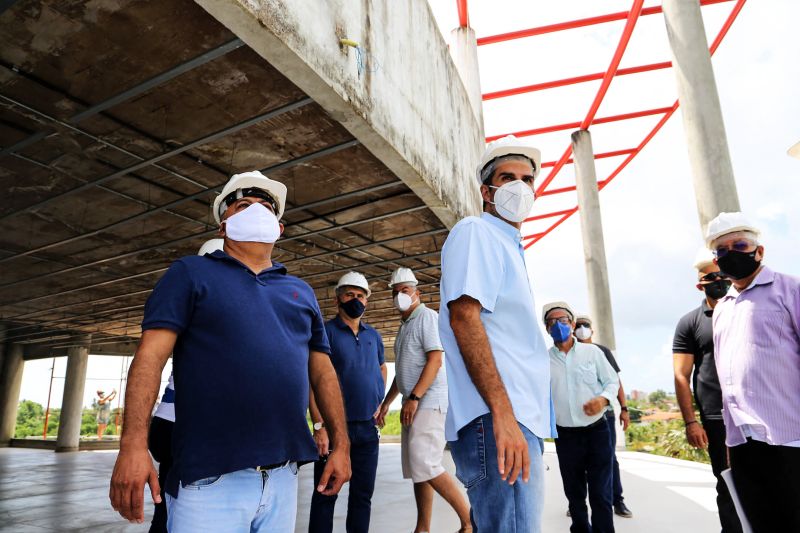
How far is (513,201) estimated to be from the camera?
2.18 meters

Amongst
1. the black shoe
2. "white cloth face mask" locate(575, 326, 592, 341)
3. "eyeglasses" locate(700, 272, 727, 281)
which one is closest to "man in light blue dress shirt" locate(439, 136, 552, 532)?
"eyeglasses" locate(700, 272, 727, 281)

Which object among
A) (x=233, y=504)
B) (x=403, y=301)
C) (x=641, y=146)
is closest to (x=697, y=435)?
(x=403, y=301)

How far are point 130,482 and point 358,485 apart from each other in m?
2.30

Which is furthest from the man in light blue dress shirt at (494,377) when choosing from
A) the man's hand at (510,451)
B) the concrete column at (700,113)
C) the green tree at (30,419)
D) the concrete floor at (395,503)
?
the green tree at (30,419)

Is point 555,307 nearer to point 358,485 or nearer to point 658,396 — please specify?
point 358,485

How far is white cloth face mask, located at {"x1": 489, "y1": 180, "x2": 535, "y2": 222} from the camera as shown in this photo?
2.17 meters

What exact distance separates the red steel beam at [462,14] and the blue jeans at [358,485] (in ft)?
38.7

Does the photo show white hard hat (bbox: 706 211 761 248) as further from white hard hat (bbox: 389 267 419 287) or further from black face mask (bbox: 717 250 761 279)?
white hard hat (bbox: 389 267 419 287)

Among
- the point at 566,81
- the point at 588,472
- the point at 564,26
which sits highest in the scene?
the point at 564,26

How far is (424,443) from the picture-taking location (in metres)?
4.19

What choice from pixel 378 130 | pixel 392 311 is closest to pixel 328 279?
pixel 392 311

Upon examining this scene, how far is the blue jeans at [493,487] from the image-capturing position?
1645mm

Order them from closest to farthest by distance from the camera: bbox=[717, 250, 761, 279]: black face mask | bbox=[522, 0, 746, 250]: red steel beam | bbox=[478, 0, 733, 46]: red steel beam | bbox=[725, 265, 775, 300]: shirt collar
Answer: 1. bbox=[725, 265, 775, 300]: shirt collar
2. bbox=[717, 250, 761, 279]: black face mask
3. bbox=[478, 0, 733, 46]: red steel beam
4. bbox=[522, 0, 746, 250]: red steel beam

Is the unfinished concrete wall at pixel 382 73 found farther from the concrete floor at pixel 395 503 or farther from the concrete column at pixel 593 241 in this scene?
the concrete column at pixel 593 241
